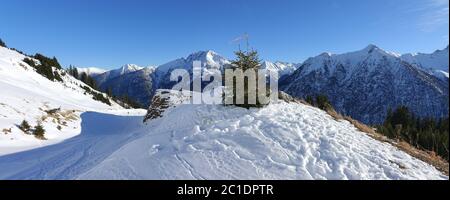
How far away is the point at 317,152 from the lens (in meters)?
9.45

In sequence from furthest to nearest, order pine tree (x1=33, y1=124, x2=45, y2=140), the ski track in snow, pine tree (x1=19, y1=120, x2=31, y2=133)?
pine tree (x1=19, y1=120, x2=31, y2=133) → pine tree (x1=33, y1=124, x2=45, y2=140) → the ski track in snow

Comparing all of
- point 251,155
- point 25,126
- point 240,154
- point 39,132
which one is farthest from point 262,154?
point 25,126

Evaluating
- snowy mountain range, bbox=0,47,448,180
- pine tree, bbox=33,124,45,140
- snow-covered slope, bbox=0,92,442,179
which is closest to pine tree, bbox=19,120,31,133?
pine tree, bbox=33,124,45,140

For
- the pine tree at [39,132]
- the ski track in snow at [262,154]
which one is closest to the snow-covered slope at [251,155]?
the ski track in snow at [262,154]

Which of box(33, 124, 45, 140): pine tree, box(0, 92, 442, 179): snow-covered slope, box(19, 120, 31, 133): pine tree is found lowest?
box(33, 124, 45, 140): pine tree

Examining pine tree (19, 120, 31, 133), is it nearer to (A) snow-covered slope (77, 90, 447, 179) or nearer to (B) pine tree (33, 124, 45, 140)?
(B) pine tree (33, 124, 45, 140)

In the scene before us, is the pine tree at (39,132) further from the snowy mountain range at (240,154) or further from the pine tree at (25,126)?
the snowy mountain range at (240,154)

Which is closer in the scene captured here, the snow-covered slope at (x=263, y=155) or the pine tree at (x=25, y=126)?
the snow-covered slope at (x=263, y=155)

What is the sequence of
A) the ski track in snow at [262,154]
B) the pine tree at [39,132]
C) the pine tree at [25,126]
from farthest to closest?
the pine tree at [25,126], the pine tree at [39,132], the ski track in snow at [262,154]

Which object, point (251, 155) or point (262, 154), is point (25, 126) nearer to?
point (251, 155)
